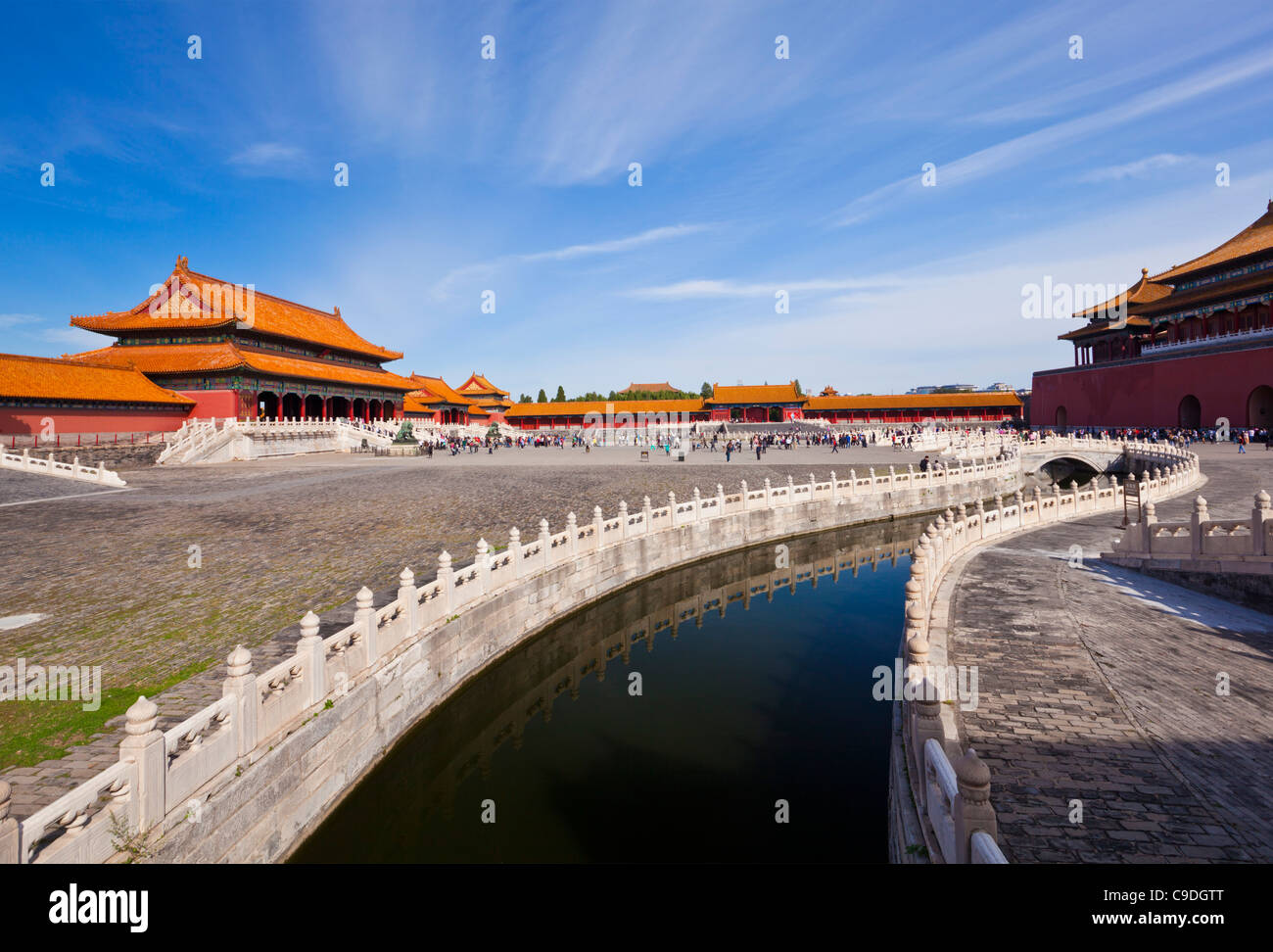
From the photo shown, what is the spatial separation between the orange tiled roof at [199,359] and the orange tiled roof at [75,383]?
5.72 feet

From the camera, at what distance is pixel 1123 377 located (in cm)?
4631

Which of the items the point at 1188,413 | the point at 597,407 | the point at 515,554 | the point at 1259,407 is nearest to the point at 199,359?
the point at 515,554

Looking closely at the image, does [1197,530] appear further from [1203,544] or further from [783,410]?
[783,410]

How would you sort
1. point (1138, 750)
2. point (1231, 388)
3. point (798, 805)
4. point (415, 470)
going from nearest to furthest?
1. point (1138, 750)
2. point (798, 805)
3. point (415, 470)
4. point (1231, 388)

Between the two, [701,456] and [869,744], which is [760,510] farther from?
[701,456]

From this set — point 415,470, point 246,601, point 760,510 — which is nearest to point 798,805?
point 246,601

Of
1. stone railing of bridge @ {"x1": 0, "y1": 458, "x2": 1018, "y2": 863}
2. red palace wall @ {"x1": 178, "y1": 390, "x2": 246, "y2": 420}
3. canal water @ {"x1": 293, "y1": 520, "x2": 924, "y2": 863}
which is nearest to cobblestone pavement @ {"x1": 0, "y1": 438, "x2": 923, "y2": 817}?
stone railing of bridge @ {"x1": 0, "y1": 458, "x2": 1018, "y2": 863}

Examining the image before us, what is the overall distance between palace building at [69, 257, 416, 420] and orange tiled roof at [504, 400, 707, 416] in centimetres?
2229

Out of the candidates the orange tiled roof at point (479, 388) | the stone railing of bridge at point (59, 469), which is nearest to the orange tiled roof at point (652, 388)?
the orange tiled roof at point (479, 388)

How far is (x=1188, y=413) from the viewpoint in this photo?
137 ft

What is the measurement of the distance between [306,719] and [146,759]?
1868mm

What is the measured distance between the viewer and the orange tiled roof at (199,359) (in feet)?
114

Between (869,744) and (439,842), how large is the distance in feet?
18.6
